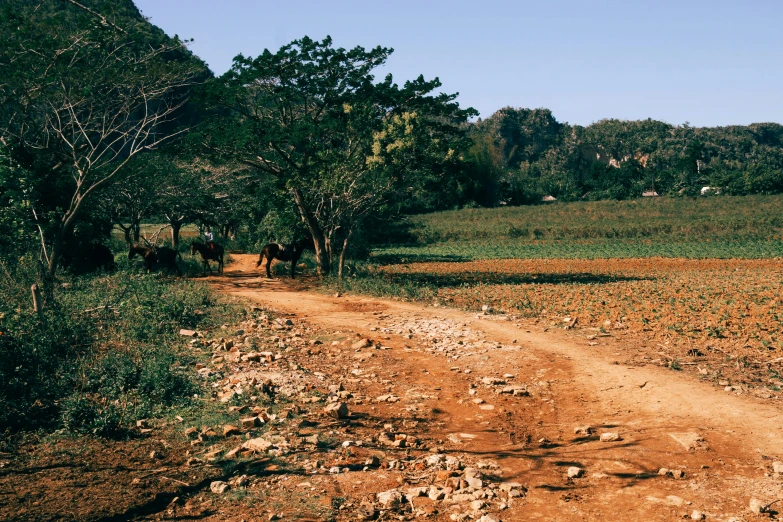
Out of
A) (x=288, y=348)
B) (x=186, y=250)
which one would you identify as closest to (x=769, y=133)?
(x=186, y=250)

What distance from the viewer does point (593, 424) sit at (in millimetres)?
8266

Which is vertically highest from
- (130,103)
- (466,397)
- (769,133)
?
(769,133)

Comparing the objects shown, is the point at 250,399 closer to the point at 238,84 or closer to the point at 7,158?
the point at 7,158

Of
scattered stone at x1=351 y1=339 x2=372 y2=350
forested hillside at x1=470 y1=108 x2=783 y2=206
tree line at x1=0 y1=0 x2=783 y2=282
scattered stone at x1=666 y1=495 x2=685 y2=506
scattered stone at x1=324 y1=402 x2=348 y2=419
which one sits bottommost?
scattered stone at x1=666 y1=495 x2=685 y2=506

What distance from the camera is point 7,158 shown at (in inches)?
626

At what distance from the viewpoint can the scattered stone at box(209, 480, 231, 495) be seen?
607cm

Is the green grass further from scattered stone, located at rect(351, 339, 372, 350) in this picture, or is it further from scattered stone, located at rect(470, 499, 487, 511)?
scattered stone, located at rect(470, 499, 487, 511)

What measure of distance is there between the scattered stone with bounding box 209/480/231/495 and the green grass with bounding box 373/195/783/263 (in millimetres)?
26960

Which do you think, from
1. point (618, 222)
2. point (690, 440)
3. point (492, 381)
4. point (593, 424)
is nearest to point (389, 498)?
point (593, 424)

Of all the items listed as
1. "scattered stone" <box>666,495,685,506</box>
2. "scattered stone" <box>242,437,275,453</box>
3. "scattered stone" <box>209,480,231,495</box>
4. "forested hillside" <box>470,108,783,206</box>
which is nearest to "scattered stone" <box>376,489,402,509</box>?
"scattered stone" <box>209,480,231,495</box>

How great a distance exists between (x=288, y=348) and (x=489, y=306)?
234 inches

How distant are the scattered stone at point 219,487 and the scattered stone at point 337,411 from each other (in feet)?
7.84

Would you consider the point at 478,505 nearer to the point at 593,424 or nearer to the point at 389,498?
the point at 389,498

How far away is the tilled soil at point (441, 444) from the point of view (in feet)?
19.3
